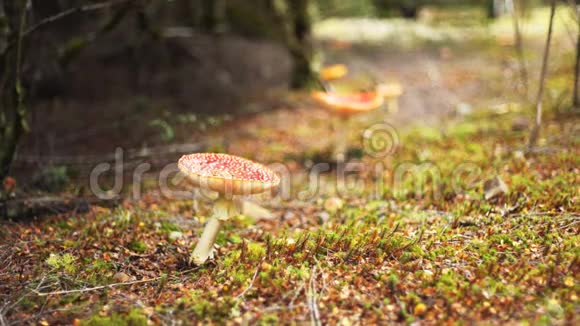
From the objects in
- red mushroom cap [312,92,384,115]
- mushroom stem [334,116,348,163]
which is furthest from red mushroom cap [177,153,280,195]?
mushroom stem [334,116,348,163]

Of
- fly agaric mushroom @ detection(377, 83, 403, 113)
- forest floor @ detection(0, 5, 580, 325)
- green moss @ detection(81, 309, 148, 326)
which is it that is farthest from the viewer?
fly agaric mushroom @ detection(377, 83, 403, 113)

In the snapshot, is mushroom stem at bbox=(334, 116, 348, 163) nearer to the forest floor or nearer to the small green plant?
the forest floor

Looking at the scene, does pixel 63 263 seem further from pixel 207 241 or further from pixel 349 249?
pixel 349 249

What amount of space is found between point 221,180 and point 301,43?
7471mm

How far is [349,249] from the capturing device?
3.75m

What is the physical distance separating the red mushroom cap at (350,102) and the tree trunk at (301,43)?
123 inches

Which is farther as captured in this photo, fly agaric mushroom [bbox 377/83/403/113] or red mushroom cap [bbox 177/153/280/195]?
fly agaric mushroom [bbox 377/83/403/113]

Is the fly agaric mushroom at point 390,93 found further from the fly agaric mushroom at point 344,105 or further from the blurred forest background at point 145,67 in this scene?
the fly agaric mushroom at point 344,105

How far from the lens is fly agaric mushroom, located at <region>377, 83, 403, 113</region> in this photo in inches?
370

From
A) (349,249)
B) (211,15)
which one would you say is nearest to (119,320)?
(349,249)

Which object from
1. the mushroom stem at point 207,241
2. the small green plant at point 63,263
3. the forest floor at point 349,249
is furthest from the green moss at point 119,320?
the mushroom stem at point 207,241

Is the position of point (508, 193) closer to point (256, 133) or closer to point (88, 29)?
point (256, 133)

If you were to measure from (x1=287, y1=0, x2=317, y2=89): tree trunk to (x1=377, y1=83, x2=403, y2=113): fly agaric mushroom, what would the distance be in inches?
62.8

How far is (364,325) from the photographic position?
2857mm
